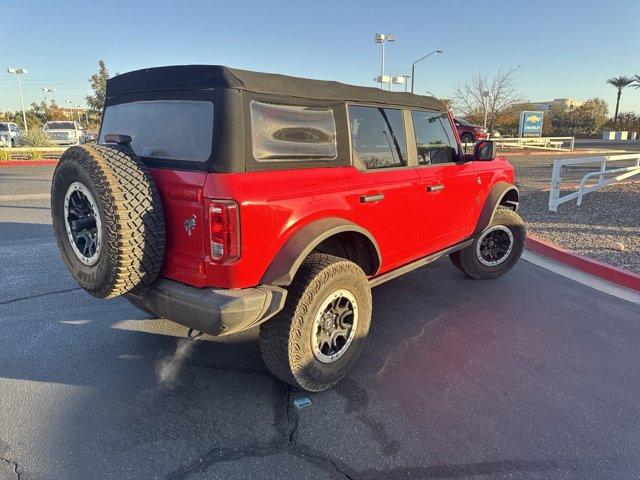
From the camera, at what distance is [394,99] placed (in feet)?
11.8

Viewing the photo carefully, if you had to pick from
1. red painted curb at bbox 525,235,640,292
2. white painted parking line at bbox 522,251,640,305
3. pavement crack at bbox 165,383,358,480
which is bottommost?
pavement crack at bbox 165,383,358,480

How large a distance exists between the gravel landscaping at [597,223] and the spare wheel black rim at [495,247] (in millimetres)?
1449

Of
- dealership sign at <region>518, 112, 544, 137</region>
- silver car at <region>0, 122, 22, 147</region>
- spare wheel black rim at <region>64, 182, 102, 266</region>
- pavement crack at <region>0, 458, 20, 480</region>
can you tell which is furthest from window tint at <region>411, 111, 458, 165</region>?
dealership sign at <region>518, 112, 544, 137</region>

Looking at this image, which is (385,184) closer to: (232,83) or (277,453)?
(232,83)

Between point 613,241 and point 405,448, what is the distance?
5.30 m

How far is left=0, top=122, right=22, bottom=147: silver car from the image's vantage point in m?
24.5

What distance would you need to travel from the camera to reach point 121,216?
2.33 metres

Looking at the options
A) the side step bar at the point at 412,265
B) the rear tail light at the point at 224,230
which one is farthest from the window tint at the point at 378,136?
the rear tail light at the point at 224,230

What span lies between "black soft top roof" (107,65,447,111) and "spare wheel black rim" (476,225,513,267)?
7.29ft

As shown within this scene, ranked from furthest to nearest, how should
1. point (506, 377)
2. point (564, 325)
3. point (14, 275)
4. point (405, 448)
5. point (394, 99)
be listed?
point (14, 275) → point (564, 325) → point (394, 99) → point (506, 377) → point (405, 448)

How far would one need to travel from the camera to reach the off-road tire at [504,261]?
190 inches

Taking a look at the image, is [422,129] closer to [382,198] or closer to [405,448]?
[382,198]

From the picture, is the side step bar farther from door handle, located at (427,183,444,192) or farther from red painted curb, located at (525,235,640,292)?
red painted curb, located at (525,235,640,292)

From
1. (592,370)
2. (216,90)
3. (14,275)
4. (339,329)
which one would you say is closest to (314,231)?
(339,329)
